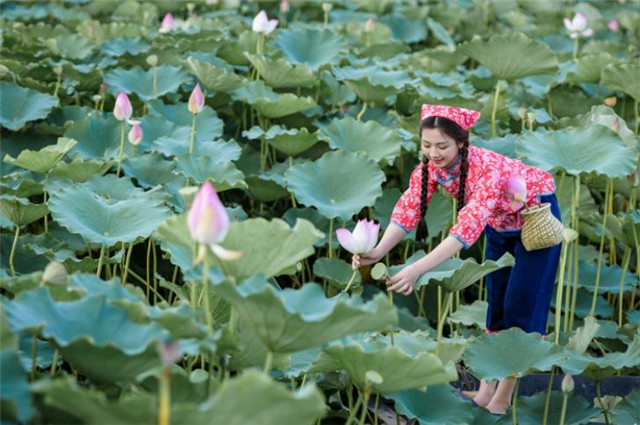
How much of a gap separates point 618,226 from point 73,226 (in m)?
1.50

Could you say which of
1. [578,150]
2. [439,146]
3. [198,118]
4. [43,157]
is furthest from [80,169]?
[578,150]

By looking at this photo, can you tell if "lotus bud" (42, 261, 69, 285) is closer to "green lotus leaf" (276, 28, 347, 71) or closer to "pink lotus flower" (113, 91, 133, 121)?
"pink lotus flower" (113, 91, 133, 121)

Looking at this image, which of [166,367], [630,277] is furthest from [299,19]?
[166,367]

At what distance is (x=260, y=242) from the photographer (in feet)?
5.03

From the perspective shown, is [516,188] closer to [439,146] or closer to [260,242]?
[439,146]

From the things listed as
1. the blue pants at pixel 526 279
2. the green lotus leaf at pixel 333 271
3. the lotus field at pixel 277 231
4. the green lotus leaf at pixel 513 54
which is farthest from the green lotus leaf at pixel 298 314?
the green lotus leaf at pixel 513 54

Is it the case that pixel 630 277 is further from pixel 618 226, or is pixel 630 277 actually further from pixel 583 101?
pixel 583 101

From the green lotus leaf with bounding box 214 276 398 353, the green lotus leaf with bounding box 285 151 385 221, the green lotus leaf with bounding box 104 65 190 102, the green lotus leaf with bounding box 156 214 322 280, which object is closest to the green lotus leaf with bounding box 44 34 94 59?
the green lotus leaf with bounding box 104 65 190 102

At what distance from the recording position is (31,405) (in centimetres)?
130

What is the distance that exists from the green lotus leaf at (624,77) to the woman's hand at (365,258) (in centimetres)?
143

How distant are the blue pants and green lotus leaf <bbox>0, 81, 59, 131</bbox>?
1.51m

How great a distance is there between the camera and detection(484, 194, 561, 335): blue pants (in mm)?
2324

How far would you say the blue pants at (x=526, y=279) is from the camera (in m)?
2.32

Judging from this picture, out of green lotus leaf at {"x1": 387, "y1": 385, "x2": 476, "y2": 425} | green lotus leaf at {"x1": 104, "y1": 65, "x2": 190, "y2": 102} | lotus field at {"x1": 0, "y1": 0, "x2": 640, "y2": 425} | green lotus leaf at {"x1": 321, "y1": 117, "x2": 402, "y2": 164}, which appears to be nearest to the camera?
lotus field at {"x1": 0, "y1": 0, "x2": 640, "y2": 425}
